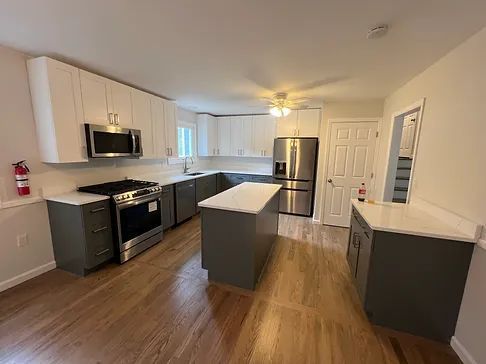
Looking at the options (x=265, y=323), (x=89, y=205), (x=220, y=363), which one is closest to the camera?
(x=220, y=363)

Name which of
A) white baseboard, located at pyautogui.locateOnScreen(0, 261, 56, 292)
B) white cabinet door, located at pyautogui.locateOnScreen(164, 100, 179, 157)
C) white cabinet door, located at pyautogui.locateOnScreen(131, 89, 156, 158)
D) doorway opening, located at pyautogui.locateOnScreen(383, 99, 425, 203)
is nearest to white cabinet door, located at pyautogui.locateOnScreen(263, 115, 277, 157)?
white cabinet door, located at pyautogui.locateOnScreen(164, 100, 179, 157)

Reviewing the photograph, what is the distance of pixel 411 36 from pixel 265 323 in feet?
8.50

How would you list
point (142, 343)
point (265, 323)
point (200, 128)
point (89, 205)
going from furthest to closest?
point (200, 128)
point (89, 205)
point (265, 323)
point (142, 343)

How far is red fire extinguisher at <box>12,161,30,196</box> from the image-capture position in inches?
84.6

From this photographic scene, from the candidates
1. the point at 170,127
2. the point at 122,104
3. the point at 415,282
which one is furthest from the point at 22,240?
the point at 415,282

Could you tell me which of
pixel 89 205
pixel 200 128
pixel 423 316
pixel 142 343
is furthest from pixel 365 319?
pixel 200 128

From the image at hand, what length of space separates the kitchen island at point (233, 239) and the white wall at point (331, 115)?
217cm

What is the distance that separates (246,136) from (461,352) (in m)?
4.70

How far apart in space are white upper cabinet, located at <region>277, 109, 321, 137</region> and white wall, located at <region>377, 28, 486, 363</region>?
219cm

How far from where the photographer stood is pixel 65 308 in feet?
6.39

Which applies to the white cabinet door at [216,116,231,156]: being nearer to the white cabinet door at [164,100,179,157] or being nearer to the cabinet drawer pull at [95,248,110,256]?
the white cabinet door at [164,100,179,157]

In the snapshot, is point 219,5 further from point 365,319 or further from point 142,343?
point 365,319

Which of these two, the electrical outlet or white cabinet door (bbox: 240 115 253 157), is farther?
white cabinet door (bbox: 240 115 253 157)

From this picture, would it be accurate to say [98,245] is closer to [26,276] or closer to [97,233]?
[97,233]
